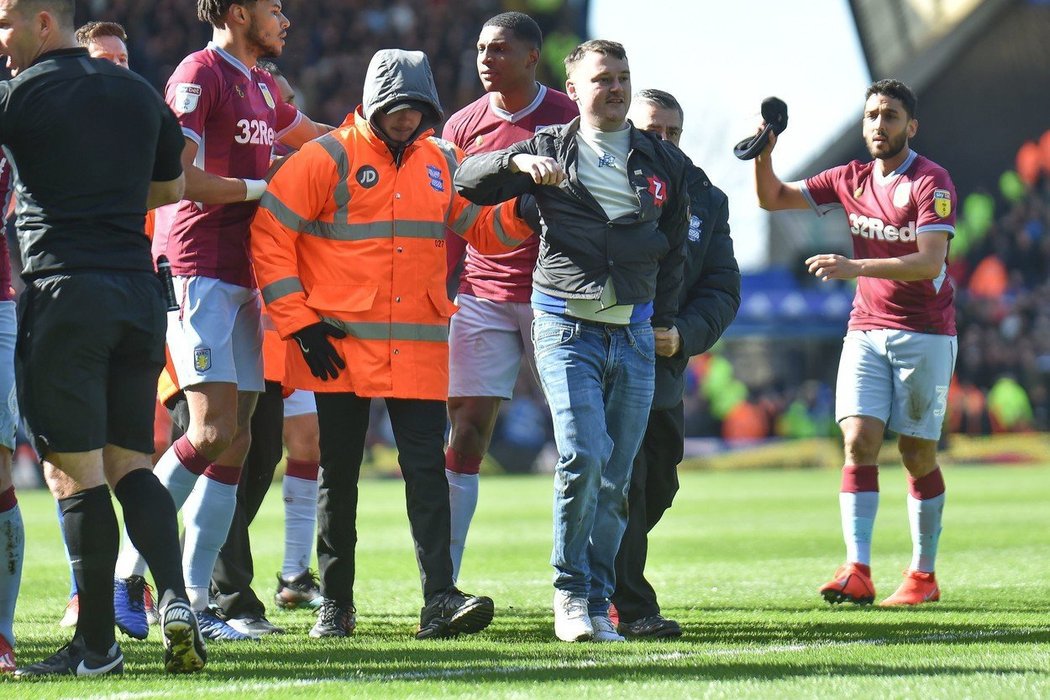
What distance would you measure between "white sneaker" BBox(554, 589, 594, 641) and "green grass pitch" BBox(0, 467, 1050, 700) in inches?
3.7

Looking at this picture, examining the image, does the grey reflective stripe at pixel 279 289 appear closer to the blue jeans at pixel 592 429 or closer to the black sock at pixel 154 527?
the blue jeans at pixel 592 429

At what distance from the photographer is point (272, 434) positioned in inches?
285

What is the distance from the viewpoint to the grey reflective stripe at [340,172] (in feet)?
20.1

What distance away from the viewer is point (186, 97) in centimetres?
602

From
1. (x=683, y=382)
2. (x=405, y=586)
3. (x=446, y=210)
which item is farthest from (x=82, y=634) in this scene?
(x=405, y=586)

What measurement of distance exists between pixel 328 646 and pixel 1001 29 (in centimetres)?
3022

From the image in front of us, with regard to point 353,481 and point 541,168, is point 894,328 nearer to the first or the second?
point 541,168

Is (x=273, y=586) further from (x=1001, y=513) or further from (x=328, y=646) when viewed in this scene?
(x=1001, y=513)

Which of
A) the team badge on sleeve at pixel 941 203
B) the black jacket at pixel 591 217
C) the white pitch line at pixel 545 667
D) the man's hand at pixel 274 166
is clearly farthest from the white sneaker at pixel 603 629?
the team badge on sleeve at pixel 941 203

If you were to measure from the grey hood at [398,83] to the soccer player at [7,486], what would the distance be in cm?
144

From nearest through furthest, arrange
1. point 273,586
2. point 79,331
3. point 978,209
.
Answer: point 79,331 < point 273,586 < point 978,209

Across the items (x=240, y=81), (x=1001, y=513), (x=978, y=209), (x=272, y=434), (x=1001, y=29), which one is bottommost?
(x=1001, y=513)

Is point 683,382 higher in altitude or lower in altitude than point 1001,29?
lower

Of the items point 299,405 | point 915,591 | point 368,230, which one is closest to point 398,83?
point 368,230
